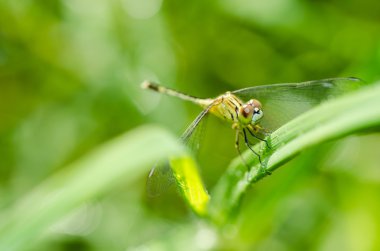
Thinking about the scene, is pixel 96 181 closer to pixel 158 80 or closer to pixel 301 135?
pixel 301 135

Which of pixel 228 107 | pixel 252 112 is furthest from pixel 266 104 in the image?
pixel 228 107

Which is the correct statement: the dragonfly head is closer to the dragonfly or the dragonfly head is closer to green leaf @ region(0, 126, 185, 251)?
the dragonfly

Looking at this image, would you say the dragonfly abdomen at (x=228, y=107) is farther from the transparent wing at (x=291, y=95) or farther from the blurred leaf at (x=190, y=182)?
the blurred leaf at (x=190, y=182)

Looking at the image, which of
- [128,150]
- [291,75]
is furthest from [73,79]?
[128,150]

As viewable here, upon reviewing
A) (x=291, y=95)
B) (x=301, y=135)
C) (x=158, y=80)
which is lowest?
(x=301, y=135)

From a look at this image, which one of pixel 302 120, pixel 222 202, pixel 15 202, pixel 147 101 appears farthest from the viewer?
pixel 147 101

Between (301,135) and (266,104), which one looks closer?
(301,135)

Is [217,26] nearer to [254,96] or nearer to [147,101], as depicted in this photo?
[147,101]
